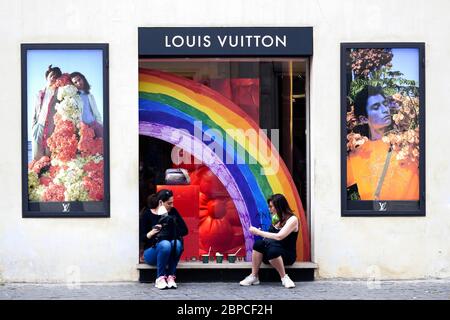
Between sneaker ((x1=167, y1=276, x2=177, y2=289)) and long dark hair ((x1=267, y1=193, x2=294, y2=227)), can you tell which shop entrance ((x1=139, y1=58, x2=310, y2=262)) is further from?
sneaker ((x1=167, y1=276, x2=177, y2=289))

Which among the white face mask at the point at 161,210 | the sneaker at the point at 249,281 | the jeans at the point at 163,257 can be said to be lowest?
the sneaker at the point at 249,281

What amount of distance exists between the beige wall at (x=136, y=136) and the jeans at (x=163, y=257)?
347mm

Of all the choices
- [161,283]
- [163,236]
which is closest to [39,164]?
[163,236]

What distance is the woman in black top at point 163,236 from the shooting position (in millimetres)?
13883

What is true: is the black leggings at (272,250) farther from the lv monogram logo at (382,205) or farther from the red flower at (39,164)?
the red flower at (39,164)

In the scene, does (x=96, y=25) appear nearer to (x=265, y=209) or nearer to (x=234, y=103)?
(x=234, y=103)

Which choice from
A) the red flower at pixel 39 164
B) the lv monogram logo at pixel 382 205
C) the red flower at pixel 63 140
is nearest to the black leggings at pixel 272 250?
the lv monogram logo at pixel 382 205

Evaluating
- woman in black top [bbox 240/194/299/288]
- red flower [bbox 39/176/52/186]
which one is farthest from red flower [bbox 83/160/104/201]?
woman in black top [bbox 240/194/299/288]

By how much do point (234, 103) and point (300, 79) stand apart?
3.14ft

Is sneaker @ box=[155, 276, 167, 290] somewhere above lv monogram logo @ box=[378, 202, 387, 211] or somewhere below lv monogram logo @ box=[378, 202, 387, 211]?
below

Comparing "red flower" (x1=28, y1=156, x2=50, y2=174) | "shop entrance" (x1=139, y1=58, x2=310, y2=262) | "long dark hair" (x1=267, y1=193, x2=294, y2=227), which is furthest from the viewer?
"shop entrance" (x1=139, y1=58, x2=310, y2=262)

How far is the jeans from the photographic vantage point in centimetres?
1387

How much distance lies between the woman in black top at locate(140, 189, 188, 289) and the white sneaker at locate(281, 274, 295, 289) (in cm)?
138

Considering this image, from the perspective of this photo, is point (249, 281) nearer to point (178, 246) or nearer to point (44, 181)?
point (178, 246)
